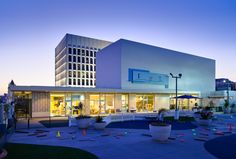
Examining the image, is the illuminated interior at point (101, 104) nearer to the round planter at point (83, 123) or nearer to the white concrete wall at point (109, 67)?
the white concrete wall at point (109, 67)

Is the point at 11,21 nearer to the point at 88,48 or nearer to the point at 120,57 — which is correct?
the point at 120,57

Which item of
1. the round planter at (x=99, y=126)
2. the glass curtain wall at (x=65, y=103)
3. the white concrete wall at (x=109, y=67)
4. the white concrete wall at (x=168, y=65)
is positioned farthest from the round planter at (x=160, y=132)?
the white concrete wall at (x=109, y=67)

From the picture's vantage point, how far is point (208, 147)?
9.41m

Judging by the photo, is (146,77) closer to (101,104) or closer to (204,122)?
Answer: (101,104)

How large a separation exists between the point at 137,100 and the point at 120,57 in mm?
7323

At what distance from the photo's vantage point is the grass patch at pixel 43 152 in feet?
24.8

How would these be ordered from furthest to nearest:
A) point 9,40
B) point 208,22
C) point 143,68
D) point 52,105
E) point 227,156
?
point 143,68 < point 9,40 < point 52,105 < point 208,22 < point 227,156

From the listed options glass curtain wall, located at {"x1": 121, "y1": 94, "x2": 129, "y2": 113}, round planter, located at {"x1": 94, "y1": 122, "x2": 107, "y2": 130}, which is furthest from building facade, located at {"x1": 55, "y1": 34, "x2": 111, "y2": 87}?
round planter, located at {"x1": 94, "y1": 122, "x2": 107, "y2": 130}

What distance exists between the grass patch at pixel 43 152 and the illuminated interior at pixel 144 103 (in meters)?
22.4

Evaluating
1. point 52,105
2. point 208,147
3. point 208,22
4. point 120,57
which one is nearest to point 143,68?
point 120,57

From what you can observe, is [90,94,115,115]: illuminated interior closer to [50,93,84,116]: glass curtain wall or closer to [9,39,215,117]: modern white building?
[9,39,215,117]: modern white building

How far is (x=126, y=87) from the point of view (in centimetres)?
2919

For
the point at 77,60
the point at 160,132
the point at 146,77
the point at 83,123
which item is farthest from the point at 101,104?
the point at 77,60

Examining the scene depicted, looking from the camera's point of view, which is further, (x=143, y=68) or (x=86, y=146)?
(x=143, y=68)
